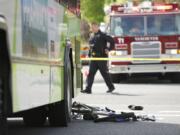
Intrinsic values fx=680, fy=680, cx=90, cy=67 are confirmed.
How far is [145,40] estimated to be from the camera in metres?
24.3

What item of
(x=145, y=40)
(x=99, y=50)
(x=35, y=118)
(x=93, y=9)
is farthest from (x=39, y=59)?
(x=93, y=9)

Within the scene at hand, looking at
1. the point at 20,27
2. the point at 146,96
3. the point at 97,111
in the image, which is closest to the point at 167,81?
the point at 146,96

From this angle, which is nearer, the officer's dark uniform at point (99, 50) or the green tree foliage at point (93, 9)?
the officer's dark uniform at point (99, 50)

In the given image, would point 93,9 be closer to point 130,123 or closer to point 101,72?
point 101,72

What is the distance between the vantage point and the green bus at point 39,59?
21.9 ft

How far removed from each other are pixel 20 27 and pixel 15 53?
15.1 inches

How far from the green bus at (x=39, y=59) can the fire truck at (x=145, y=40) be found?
11.2m

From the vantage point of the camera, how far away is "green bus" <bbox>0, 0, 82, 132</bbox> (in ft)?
21.9

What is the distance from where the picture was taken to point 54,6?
9.65m

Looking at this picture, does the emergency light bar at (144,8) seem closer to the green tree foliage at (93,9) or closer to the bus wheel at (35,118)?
the bus wheel at (35,118)

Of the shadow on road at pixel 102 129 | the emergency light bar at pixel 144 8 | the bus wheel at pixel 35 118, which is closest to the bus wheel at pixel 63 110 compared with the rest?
the shadow on road at pixel 102 129

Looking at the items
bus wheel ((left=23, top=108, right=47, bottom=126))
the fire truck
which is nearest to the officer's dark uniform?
the fire truck

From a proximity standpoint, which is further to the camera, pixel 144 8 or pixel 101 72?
pixel 144 8

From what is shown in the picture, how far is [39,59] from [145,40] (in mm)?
16188
